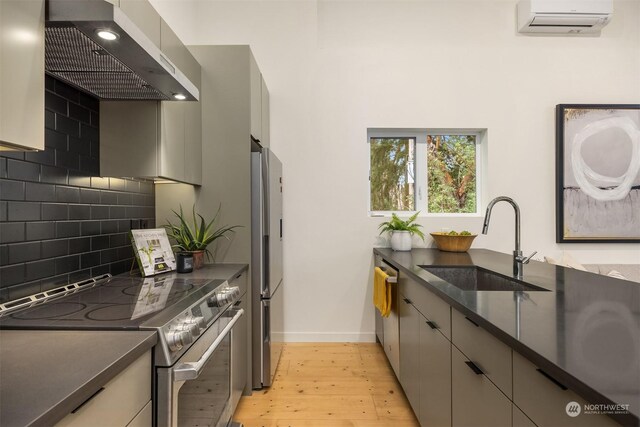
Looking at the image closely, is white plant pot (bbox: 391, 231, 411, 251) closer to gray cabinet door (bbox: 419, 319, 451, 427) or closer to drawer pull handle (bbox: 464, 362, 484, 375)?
gray cabinet door (bbox: 419, 319, 451, 427)

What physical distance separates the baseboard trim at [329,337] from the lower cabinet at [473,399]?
178cm

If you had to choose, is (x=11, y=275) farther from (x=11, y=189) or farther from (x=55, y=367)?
(x=55, y=367)

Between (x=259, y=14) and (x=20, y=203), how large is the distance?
2563 mm

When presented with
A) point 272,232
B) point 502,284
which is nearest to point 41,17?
point 272,232

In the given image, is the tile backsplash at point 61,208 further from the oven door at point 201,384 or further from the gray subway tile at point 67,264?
the oven door at point 201,384

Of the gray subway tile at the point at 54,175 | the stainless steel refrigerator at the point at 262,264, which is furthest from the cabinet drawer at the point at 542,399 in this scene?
the gray subway tile at the point at 54,175

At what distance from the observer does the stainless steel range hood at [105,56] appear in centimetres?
98

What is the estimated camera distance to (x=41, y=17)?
95 centimetres

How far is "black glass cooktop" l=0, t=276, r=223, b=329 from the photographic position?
998 millimetres

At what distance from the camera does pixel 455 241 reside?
9.04 feet

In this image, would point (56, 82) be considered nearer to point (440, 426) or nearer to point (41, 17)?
point (41, 17)

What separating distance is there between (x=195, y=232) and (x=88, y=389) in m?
1.50

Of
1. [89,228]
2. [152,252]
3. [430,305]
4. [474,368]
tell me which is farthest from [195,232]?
[474,368]

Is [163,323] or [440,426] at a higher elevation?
[163,323]
